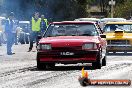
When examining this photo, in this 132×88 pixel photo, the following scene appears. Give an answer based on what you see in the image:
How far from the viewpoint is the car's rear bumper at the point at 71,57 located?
1625cm

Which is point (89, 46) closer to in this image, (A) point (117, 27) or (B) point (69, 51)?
(B) point (69, 51)

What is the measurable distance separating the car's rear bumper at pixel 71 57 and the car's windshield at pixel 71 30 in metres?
1.46

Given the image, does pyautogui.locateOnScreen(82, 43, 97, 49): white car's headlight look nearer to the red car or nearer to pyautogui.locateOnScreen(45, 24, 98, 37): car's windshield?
the red car

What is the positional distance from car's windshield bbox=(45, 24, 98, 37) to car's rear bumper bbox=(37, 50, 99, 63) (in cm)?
146

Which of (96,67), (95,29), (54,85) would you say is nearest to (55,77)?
(54,85)

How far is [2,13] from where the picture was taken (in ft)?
226

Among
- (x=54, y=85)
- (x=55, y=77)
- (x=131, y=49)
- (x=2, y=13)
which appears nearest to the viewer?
(x=54, y=85)

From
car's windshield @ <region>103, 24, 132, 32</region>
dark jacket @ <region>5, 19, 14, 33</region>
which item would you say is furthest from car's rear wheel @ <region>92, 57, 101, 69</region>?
car's windshield @ <region>103, 24, 132, 32</region>

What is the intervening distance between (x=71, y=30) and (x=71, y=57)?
1717mm

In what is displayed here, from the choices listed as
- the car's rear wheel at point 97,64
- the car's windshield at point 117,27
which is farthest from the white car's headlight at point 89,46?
the car's windshield at point 117,27

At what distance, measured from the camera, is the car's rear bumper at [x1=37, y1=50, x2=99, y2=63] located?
53.3 feet

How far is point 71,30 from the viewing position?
58.6 ft

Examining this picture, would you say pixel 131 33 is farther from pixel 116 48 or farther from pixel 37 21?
pixel 37 21

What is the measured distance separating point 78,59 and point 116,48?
10.6 metres
